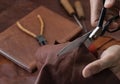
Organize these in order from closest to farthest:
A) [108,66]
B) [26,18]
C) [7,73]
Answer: [108,66]
[7,73]
[26,18]

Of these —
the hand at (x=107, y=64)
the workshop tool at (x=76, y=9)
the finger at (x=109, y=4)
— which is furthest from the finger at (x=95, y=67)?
the workshop tool at (x=76, y=9)

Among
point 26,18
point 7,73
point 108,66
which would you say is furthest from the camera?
point 26,18

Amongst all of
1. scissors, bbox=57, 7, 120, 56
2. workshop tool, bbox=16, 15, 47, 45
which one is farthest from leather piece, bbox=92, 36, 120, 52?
workshop tool, bbox=16, 15, 47, 45

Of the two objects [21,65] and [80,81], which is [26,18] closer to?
[21,65]

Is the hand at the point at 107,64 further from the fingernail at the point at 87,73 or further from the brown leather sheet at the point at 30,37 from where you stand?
the brown leather sheet at the point at 30,37

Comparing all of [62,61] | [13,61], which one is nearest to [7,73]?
[13,61]

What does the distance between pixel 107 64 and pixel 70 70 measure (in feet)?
0.22

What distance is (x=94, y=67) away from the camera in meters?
0.43

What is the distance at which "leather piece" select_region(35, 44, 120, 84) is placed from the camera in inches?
18.7

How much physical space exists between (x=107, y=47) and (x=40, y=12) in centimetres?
24

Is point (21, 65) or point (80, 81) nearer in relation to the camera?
point (80, 81)

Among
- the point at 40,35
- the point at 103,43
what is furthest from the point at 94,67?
the point at 40,35

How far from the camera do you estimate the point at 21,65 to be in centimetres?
59

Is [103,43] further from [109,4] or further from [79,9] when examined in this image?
[79,9]
